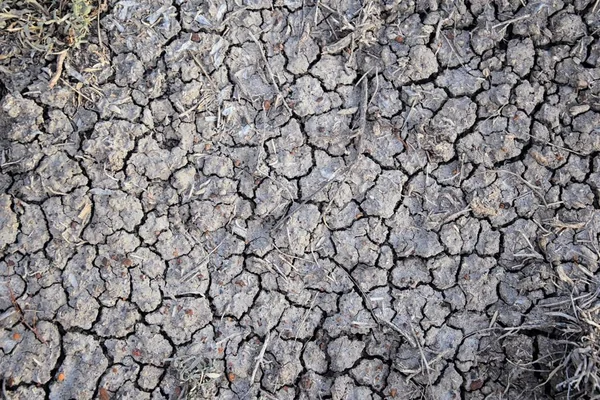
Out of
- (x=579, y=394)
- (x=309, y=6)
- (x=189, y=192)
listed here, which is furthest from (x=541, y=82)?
(x=189, y=192)

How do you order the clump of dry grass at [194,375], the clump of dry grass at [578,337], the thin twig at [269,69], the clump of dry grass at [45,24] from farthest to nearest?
1. the thin twig at [269,69]
2. the clump of dry grass at [45,24]
3. the clump of dry grass at [194,375]
4. the clump of dry grass at [578,337]

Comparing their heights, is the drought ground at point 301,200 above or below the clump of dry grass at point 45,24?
below

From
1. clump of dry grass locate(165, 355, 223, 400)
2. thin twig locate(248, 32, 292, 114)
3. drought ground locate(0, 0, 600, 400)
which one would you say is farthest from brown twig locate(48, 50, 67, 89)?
clump of dry grass locate(165, 355, 223, 400)

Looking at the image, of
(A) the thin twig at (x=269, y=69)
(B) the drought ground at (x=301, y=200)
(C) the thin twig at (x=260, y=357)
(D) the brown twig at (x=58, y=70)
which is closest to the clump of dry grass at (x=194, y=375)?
(B) the drought ground at (x=301, y=200)

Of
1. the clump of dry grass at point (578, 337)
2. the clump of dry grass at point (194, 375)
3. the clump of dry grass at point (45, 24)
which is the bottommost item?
the clump of dry grass at point (194, 375)

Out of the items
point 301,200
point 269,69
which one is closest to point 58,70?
point 269,69

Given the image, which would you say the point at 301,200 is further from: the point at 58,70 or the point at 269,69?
the point at 58,70

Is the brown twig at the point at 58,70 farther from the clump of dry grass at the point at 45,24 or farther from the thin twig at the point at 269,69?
the thin twig at the point at 269,69
